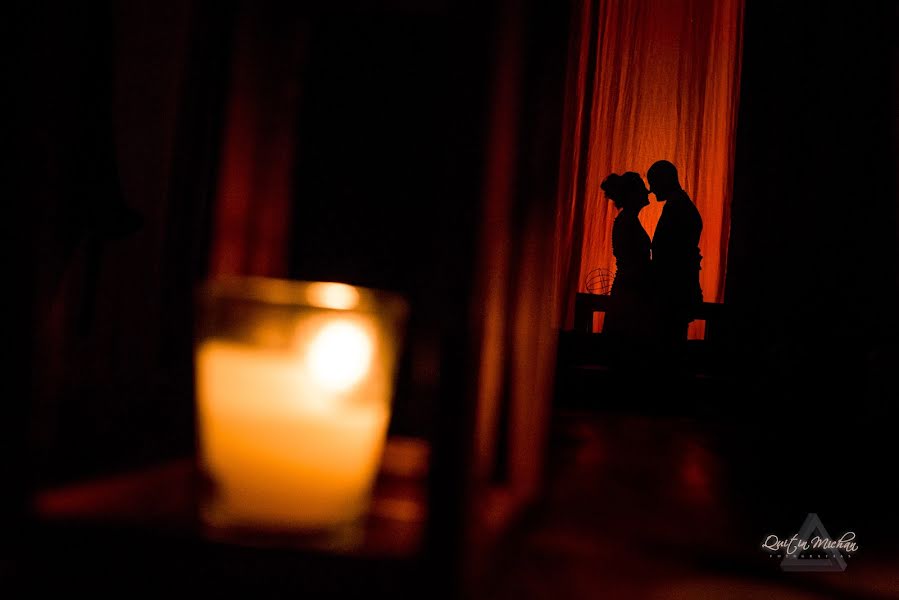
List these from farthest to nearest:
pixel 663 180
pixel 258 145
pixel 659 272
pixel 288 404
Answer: pixel 663 180
pixel 659 272
pixel 258 145
pixel 288 404

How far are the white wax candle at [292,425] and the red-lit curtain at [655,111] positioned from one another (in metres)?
2.96

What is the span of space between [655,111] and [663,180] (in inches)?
35.2

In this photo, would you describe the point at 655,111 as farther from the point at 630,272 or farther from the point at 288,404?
the point at 288,404

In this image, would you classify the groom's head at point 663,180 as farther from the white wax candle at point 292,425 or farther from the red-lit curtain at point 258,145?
the white wax candle at point 292,425

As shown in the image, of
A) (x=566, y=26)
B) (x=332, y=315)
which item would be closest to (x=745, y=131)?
(x=566, y=26)

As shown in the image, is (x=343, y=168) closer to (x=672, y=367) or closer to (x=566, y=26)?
(x=566, y=26)

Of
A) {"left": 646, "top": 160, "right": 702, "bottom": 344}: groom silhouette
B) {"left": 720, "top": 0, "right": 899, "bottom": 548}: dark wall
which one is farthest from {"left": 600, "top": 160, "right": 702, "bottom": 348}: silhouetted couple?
{"left": 720, "top": 0, "right": 899, "bottom": 548}: dark wall

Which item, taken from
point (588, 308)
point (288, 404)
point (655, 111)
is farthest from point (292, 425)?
point (655, 111)

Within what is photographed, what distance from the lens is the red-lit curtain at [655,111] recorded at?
10.6ft

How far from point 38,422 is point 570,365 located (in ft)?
6.81

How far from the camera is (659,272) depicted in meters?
2.49

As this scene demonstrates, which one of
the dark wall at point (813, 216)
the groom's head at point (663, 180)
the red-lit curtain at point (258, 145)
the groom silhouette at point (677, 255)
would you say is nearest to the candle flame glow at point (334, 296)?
the red-lit curtain at point (258, 145)

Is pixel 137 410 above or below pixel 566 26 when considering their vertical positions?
below

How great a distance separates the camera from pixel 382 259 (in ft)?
1.73
